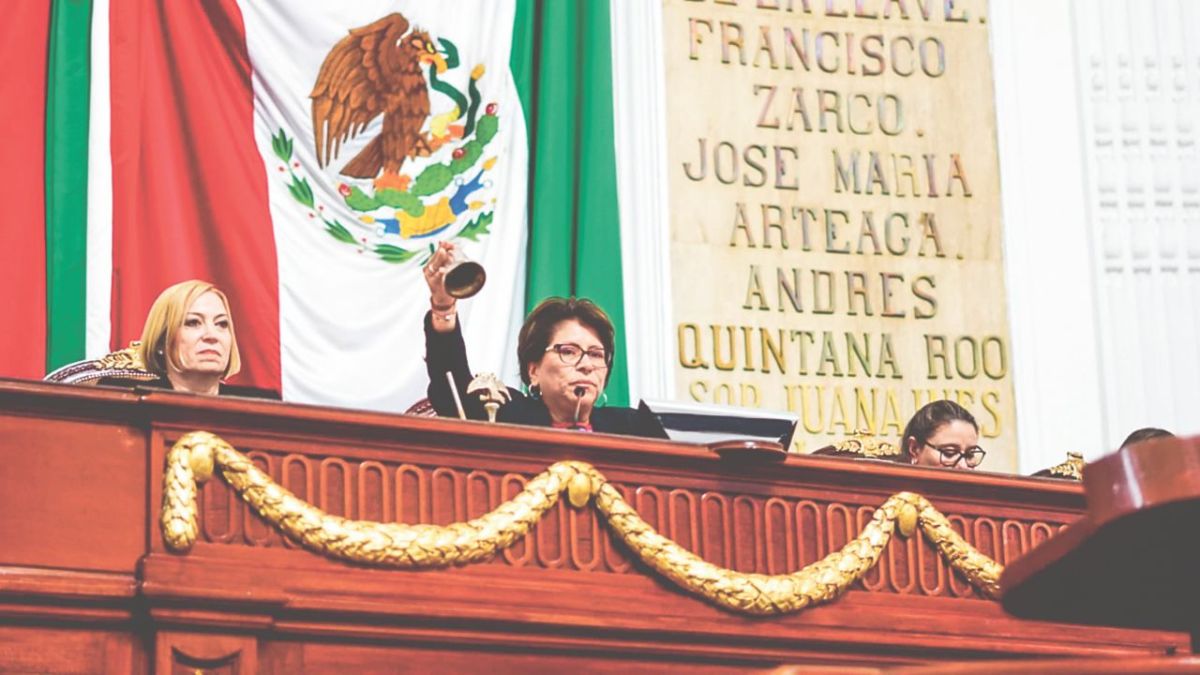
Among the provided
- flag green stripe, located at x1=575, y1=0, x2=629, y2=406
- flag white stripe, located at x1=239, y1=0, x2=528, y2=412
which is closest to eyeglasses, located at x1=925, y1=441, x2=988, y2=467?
flag green stripe, located at x1=575, y1=0, x2=629, y2=406

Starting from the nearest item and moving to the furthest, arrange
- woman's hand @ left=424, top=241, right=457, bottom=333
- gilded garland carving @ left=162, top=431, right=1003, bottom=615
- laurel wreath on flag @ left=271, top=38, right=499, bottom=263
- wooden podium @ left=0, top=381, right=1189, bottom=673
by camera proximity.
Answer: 1. wooden podium @ left=0, top=381, right=1189, bottom=673
2. gilded garland carving @ left=162, top=431, right=1003, bottom=615
3. woman's hand @ left=424, top=241, right=457, bottom=333
4. laurel wreath on flag @ left=271, top=38, right=499, bottom=263

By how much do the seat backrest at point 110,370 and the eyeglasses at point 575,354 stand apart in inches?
35.1

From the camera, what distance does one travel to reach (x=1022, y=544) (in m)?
4.56

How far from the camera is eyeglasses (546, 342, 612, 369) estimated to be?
492cm

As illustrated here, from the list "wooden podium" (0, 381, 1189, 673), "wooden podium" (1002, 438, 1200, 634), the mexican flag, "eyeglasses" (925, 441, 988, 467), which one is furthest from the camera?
the mexican flag

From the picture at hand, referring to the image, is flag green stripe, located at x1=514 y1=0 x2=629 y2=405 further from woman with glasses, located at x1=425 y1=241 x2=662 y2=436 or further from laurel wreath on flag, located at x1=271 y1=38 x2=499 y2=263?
woman with glasses, located at x1=425 y1=241 x2=662 y2=436

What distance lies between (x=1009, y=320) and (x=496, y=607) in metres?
4.01

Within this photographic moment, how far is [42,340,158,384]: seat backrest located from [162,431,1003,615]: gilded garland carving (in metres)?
1.02

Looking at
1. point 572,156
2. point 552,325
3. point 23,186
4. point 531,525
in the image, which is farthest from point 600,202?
point 531,525

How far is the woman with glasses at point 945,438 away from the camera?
5.39 m

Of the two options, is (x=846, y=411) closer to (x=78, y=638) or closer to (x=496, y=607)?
(x=496, y=607)

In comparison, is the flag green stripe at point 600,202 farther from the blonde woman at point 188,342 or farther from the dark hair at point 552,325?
the blonde woman at point 188,342

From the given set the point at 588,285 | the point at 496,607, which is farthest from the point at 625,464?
the point at 588,285

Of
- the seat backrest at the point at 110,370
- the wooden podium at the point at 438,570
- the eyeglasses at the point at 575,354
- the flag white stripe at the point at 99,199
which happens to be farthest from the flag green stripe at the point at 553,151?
the wooden podium at the point at 438,570
